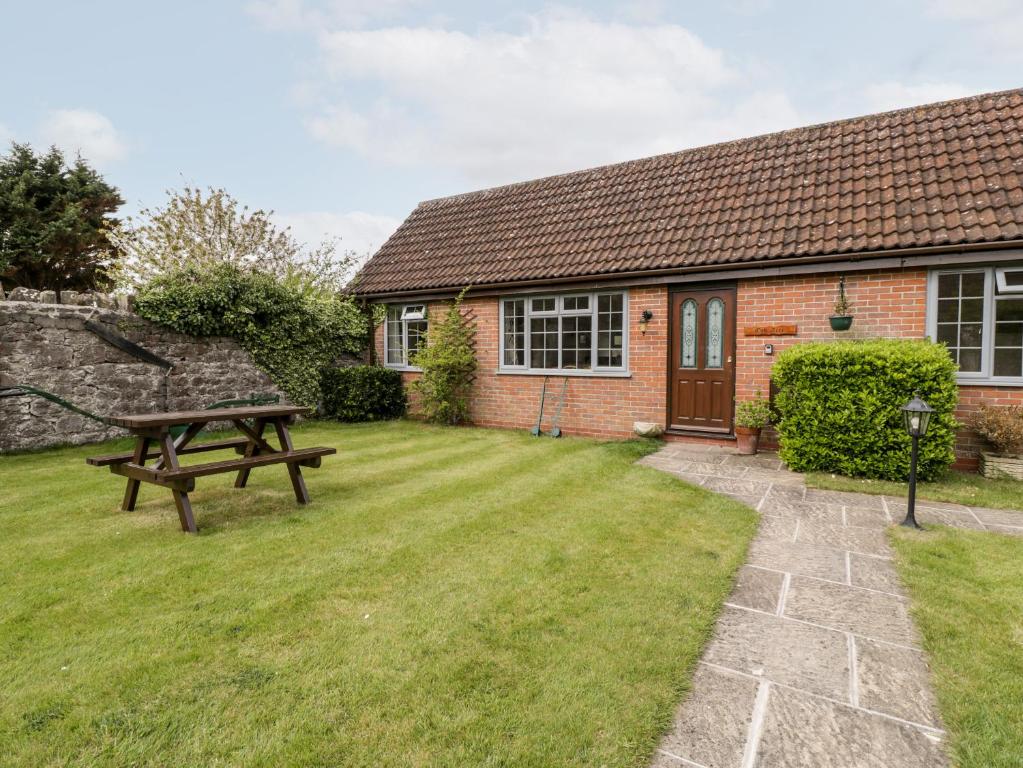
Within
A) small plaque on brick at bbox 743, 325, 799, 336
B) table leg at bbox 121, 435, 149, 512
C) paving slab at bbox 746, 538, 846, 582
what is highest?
small plaque on brick at bbox 743, 325, 799, 336

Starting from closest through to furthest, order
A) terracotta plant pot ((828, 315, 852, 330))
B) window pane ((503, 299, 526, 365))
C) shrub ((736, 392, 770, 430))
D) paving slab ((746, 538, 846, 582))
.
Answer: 1. paving slab ((746, 538, 846, 582))
2. terracotta plant pot ((828, 315, 852, 330))
3. shrub ((736, 392, 770, 430))
4. window pane ((503, 299, 526, 365))

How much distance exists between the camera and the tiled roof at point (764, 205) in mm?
6805

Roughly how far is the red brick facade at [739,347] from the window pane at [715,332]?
0.28 m

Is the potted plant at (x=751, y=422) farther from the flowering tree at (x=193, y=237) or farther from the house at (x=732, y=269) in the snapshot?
the flowering tree at (x=193, y=237)

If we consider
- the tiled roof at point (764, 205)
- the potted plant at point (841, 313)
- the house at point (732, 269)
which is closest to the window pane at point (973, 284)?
the house at point (732, 269)

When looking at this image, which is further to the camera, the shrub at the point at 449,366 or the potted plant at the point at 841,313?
the shrub at the point at 449,366

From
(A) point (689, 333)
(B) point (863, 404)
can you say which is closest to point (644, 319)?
(A) point (689, 333)

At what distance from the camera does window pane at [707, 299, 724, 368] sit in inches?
317

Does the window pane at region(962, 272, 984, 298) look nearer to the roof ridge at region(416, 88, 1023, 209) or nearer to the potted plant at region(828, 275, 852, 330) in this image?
the potted plant at region(828, 275, 852, 330)

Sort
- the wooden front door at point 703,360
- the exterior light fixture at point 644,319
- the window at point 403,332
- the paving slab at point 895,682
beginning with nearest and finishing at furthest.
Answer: the paving slab at point 895,682, the wooden front door at point 703,360, the exterior light fixture at point 644,319, the window at point 403,332

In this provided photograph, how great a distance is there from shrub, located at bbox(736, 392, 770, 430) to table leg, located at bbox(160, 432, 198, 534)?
Answer: 6.61 meters

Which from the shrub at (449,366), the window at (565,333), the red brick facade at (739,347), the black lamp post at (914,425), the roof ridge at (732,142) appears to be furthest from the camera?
the shrub at (449,366)

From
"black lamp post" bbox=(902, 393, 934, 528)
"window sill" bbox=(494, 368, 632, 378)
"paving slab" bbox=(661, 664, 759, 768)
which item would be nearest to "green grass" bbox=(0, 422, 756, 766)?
"paving slab" bbox=(661, 664, 759, 768)

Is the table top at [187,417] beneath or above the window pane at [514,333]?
beneath
